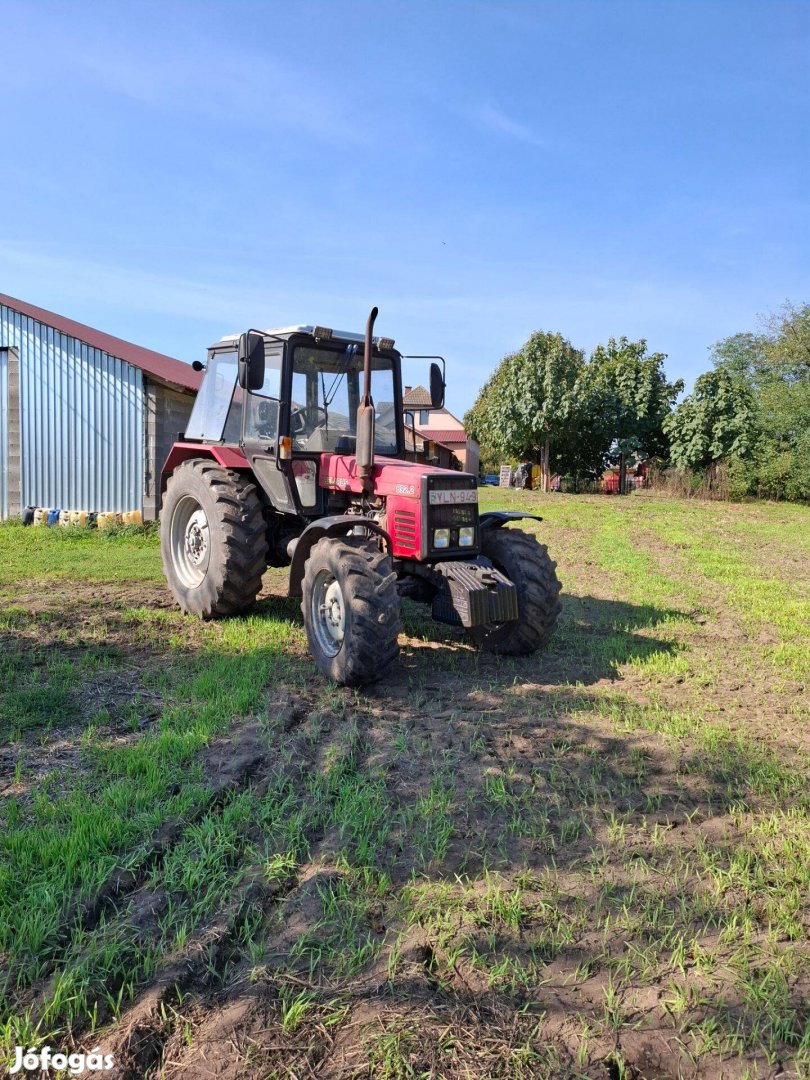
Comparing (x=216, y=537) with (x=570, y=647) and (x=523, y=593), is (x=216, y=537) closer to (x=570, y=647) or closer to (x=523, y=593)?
(x=523, y=593)

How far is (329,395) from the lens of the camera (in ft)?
21.2

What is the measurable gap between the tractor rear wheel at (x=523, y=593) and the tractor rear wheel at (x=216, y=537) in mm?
1935

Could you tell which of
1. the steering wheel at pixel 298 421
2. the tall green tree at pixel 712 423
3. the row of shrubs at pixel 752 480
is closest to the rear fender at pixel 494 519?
the steering wheel at pixel 298 421

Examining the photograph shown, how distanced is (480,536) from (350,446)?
1.32 meters

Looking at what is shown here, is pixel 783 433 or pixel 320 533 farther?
pixel 783 433

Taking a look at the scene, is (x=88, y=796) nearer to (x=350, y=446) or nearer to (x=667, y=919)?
(x=667, y=919)

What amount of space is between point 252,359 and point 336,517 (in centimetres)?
126

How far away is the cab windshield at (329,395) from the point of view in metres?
6.33

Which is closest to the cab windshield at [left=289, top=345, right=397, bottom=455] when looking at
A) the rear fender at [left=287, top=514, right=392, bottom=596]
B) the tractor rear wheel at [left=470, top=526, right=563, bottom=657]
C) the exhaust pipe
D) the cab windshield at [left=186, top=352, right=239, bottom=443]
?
the exhaust pipe

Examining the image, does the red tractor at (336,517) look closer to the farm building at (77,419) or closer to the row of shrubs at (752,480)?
the farm building at (77,419)

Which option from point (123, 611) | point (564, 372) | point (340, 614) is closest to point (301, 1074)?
point (340, 614)

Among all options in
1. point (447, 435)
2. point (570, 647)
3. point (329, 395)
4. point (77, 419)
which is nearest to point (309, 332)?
point (329, 395)

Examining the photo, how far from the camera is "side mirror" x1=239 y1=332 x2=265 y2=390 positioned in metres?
5.64

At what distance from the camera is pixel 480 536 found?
6.12m
